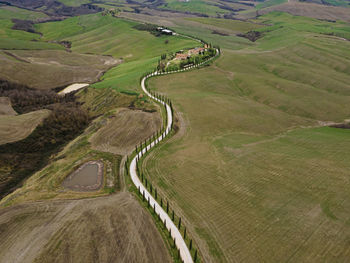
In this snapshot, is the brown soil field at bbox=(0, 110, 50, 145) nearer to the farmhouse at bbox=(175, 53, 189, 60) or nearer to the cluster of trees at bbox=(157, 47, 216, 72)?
the cluster of trees at bbox=(157, 47, 216, 72)

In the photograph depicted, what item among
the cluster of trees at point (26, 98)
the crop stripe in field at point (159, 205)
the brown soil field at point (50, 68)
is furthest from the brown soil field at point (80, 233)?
the brown soil field at point (50, 68)

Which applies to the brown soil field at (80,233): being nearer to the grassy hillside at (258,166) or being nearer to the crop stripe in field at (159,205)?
the crop stripe in field at (159,205)

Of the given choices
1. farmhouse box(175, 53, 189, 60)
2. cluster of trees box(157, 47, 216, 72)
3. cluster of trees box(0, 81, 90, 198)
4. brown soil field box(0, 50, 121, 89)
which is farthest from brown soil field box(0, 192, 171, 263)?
farmhouse box(175, 53, 189, 60)

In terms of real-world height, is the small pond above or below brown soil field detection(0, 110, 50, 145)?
below

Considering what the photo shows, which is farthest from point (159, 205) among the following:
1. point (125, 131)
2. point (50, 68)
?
point (50, 68)

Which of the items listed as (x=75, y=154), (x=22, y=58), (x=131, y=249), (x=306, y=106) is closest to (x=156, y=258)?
(x=131, y=249)

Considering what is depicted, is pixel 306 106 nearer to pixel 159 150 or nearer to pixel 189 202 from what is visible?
pixel 159 150
